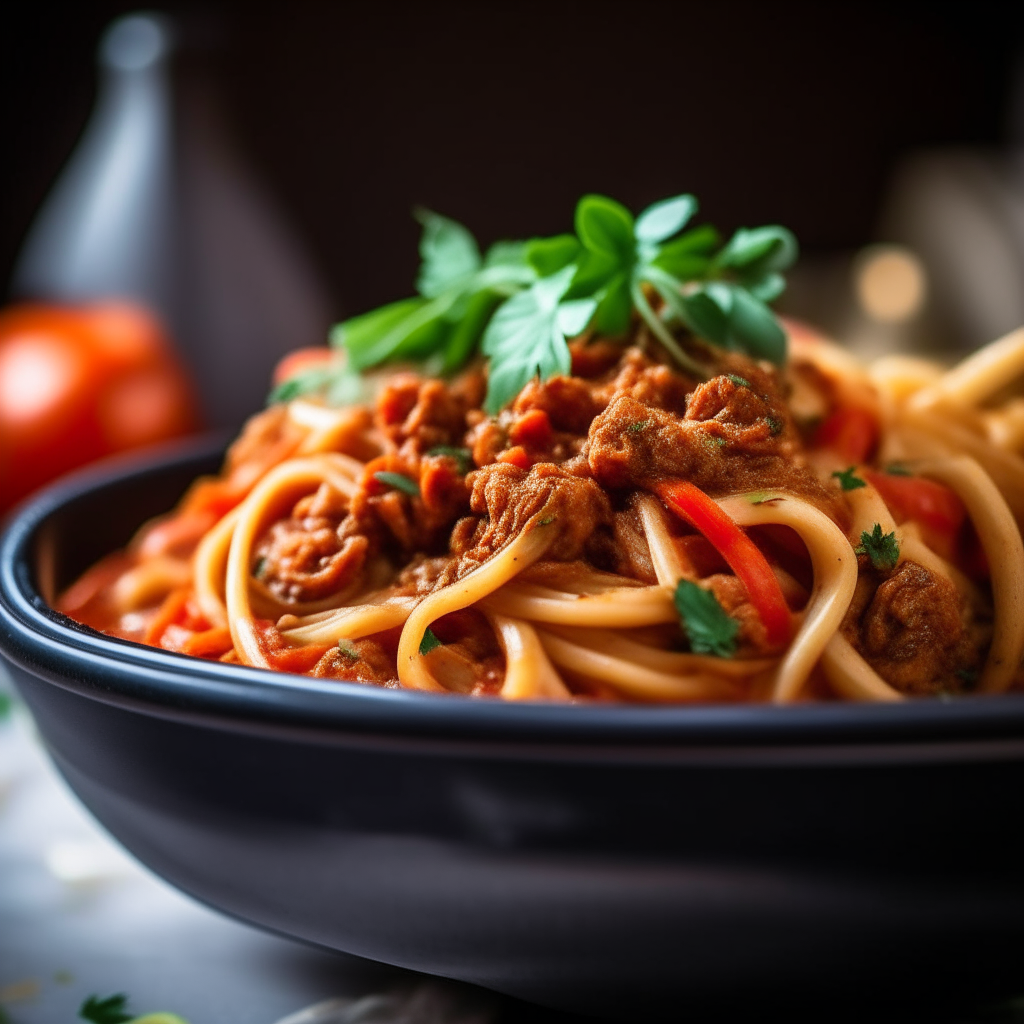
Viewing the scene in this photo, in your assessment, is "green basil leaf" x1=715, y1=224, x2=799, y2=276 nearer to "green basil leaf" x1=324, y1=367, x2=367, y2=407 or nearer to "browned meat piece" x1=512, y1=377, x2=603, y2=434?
"browned meat piece" x1=512, y1=377, x2=603, y2=434

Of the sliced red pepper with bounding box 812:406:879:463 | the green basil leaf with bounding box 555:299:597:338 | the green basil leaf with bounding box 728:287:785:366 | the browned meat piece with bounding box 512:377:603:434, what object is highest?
the green basil leaf with bounding box 555:299:597:338

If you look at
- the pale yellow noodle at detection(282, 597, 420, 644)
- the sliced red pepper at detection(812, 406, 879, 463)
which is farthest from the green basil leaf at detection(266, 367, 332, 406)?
the sliced red pepper at detection(812, 406, 879, 463)

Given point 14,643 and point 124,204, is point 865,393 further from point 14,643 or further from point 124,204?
point 124,204

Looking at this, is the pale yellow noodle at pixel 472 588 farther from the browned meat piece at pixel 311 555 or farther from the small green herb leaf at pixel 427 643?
the browned meat piece at pixel 311 555

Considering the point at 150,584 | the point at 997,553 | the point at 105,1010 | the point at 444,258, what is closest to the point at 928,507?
the point at 997,553

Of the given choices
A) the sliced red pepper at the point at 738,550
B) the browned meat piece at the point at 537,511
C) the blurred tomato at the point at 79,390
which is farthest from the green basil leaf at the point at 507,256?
the blurred tomato at the point at 79,390

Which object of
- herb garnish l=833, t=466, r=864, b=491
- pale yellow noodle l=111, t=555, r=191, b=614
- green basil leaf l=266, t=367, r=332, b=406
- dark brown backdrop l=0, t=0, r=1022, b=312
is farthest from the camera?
dark brown backdrop l=0, t=0, r=1022, b=312

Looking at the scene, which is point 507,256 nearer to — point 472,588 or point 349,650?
point 472,588
